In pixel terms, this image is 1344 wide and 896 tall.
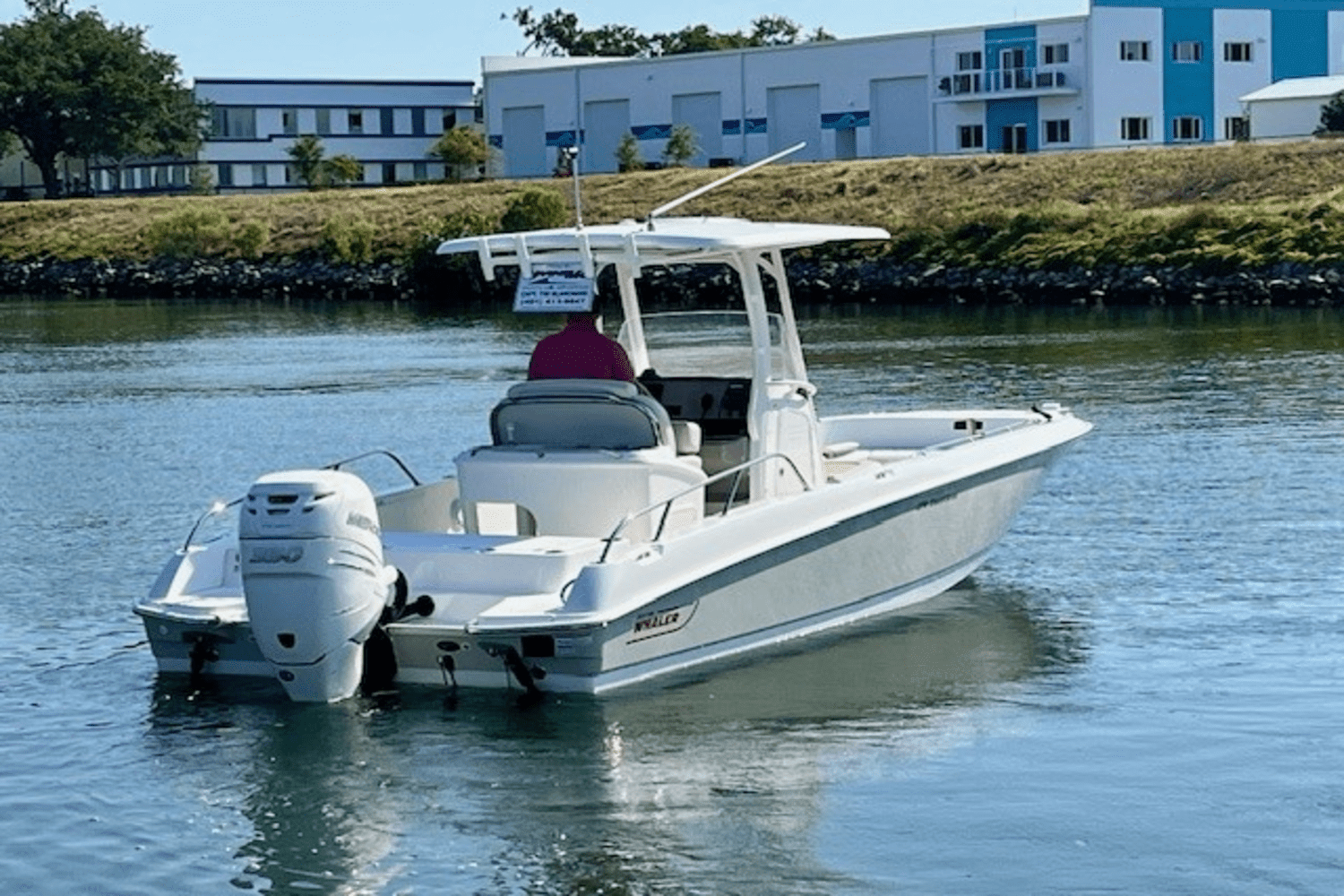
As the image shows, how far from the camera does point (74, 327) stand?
55969mm

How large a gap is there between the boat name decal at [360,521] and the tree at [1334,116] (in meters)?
69.0

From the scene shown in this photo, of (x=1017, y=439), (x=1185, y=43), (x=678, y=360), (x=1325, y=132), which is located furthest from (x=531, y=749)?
(x=1185, y=43)

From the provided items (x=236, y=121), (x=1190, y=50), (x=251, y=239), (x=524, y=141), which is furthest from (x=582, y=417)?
(x=236, y=121)

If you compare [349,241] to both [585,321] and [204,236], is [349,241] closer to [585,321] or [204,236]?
[204,236]

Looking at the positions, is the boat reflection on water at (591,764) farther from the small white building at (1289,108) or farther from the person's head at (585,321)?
the small white building at (1289,108)

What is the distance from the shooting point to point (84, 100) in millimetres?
108188

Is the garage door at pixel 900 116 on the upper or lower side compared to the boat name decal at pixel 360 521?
upper

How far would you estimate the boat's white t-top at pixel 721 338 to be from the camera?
13.7 metres

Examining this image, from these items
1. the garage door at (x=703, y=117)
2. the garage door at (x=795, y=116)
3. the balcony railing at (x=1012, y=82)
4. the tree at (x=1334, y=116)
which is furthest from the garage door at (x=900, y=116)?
the tree at (x=1334, y=116)

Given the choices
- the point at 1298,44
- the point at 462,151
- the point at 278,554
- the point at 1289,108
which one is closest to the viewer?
the point at 278,554

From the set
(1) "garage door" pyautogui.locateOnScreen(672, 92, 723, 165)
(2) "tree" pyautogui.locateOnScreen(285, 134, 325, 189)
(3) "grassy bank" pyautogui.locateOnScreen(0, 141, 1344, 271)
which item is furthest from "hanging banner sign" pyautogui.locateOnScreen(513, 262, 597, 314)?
(2) "tree" pyautogui.locateOnScreen(285, 134, 325, 189)

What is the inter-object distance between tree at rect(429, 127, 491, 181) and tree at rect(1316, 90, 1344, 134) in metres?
36.2

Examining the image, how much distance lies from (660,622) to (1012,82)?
2944 inches

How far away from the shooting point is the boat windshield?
48.5 feet
